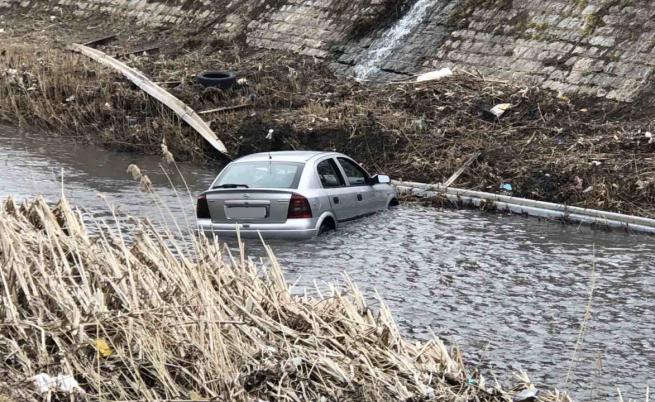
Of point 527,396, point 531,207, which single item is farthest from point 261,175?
point 527,396

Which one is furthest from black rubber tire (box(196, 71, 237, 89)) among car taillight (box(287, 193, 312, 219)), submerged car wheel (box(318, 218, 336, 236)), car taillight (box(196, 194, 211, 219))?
car taillight (box(287, 193, 312, 219))

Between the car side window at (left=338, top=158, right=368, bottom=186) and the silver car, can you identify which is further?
the car side window at (left=338, top=158, right=368, bottom=186)

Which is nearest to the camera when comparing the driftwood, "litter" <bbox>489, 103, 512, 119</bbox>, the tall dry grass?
"litter" <bbox>489, 103, 512, 119</bbox>

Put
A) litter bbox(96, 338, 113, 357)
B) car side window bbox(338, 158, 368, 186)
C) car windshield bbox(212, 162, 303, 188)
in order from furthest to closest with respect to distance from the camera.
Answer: car side window bbox(338, 158, 368, 186) → car windshield bbox(212, 162, 303, 188) → litter bbox(96, 338, 113, 357)

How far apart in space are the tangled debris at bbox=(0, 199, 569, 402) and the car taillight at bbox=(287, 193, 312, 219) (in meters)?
5.47

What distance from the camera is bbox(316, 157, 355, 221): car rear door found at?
1556 centimetres

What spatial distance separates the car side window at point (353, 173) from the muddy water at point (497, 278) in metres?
0.63

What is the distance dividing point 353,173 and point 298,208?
2467 millimetres

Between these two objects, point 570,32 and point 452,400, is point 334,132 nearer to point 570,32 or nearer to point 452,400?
point 570,32

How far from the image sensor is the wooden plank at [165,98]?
72.0 feet

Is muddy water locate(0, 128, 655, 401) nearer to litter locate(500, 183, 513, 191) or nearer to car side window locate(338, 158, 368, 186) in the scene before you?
car side window locate(338, 158, 368, 186)

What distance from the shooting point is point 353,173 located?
1697cm

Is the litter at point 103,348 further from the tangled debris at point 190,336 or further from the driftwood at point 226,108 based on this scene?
the driftwood at point 226,108

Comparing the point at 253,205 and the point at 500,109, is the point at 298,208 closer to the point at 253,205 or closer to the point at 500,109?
the point at 253,205
